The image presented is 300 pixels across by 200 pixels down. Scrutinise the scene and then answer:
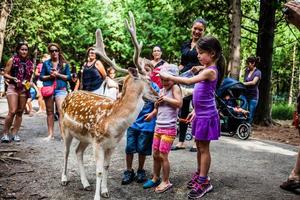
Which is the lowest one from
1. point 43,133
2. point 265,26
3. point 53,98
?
point 43,133

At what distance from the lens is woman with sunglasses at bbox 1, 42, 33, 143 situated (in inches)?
341

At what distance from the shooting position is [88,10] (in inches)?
1118

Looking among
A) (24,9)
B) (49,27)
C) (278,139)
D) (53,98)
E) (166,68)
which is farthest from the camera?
(49,27)

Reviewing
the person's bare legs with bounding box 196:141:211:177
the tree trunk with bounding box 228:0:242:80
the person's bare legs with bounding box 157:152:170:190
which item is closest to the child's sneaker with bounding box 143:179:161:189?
the person's bare legs with bounding box 157:152:170:190

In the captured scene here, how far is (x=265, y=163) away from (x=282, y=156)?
101 centimetres

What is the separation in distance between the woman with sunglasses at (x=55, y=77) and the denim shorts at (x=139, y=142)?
3475 mm

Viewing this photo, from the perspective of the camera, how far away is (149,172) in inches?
242

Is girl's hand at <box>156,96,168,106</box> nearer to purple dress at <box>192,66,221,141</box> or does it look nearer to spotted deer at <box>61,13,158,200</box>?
spotted deer at <box>61,13,158,200</box>

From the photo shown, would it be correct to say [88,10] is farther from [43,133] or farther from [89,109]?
[89,109]

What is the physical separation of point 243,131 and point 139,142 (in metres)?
5.48

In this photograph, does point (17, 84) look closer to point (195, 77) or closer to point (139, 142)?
point (139, 142)

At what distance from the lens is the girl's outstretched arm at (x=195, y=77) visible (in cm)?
479

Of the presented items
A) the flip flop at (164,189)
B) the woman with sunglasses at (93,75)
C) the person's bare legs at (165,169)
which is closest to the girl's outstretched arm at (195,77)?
the person's bare legs at (165,169)

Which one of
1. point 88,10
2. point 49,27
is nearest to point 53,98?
point 49,27
